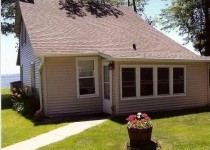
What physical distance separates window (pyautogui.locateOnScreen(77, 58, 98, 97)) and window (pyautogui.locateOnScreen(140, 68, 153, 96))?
2.29 meters

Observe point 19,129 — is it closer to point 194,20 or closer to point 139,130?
point 139,130

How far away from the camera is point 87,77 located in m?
15.9

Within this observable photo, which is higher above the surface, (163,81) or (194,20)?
(194,20)

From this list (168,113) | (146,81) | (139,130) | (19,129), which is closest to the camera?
(139,130)

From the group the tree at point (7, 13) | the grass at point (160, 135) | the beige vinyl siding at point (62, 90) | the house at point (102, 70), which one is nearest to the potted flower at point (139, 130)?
the grass at point (160, 135)

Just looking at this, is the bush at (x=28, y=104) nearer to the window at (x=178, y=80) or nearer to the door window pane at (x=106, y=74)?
the door window pane at (x=106, y=74)

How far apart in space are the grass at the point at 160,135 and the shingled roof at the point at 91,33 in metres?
3.25

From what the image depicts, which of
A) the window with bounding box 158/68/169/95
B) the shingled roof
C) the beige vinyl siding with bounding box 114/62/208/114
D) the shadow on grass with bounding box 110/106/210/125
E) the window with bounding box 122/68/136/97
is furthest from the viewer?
the window with bounding box 158/68/169/95

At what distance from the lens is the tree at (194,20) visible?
3198 centimetres

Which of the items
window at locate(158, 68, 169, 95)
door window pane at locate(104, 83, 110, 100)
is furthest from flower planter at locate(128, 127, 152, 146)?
window at locate(158, 68, 169, 95)

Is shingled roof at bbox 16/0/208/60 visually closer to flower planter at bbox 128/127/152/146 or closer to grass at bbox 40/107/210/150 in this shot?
grass at bbox 40/107/210/150

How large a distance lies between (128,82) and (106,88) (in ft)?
4.22

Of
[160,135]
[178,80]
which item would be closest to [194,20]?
[178,80]

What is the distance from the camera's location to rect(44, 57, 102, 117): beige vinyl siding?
15.0 m
